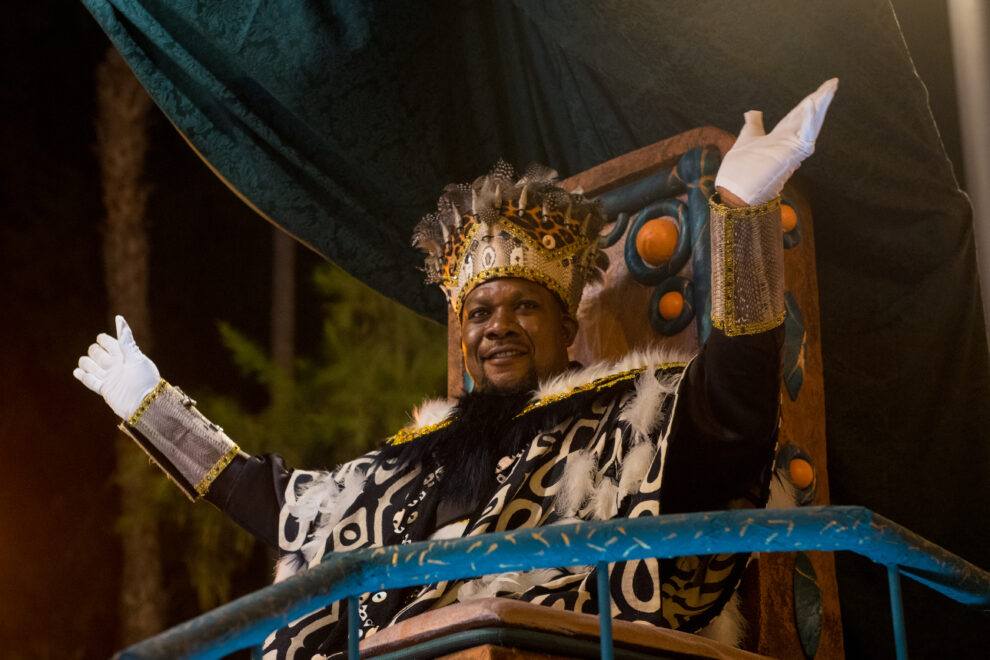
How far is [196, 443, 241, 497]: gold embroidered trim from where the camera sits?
9.72 ft

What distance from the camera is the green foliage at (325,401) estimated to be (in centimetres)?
495

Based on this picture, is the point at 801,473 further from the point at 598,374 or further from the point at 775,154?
the point at 775,154

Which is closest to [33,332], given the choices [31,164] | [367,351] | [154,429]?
Result: [31,164]

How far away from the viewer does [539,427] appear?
2570 millimetres

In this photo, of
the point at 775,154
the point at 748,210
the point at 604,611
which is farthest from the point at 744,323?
the point at 604,611

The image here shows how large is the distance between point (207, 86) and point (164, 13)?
207 millimetres

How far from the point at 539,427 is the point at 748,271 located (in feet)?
1.96

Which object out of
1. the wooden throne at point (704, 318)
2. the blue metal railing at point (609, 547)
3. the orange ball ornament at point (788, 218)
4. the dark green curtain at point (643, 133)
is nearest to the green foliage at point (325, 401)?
the dark green curtain at point (643, 133)

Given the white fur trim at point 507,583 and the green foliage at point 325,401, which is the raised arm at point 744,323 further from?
the green foliage at point 325,401

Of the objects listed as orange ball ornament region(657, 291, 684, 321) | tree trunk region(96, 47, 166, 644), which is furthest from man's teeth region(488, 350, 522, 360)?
tree trunk region(96, 47, 166, 644)

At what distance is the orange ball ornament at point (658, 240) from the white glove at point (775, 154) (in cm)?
63

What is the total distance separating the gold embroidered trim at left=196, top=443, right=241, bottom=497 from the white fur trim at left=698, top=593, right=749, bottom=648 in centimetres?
125

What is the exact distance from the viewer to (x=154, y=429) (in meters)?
3.00

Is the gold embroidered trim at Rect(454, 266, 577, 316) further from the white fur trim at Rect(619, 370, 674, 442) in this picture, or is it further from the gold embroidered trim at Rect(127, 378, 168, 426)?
the gold embroidered trim at Rect(127, 378, 168, 426)
